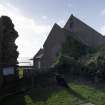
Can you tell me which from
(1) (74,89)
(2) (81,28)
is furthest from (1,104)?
(2) (81,28)

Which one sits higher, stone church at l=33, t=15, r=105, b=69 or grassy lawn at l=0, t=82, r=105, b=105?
stone church at l=33, t=15, r=105, b=69

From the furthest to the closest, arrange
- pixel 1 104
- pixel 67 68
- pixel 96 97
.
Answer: pixel 67 68, pixel 1 104, pixel 96 97

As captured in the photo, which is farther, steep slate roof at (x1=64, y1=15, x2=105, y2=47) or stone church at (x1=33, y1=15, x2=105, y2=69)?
steep slate roof at (x1=64, y1=15, x2=105, y2=47)

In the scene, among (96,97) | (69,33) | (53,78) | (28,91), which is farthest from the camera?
(69,33)

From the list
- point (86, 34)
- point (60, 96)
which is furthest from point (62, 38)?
point (60, 96)

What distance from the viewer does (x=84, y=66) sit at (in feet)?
65.2

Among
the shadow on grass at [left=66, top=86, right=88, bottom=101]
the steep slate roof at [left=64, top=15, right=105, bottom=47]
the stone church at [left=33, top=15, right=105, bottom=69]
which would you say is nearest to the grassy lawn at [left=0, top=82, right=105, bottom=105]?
the shadow on grass at [left=66, top=86, right=88, bottom=101]

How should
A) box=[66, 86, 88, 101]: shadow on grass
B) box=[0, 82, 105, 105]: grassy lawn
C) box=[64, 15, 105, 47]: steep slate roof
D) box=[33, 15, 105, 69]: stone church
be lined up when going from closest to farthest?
box=[0, 82, 105, 105]: grassy lawn → box=[66, 86, 88, 101]: shadow on grass → box=[33, 15, 105, 69]: stone church → box=[64, 15, 105, 47]: steep slate roof

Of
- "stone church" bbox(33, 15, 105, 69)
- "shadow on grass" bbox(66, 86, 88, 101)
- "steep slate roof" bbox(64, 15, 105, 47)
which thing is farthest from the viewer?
"steep slate roof" bbox(64, 15, 105, 47)

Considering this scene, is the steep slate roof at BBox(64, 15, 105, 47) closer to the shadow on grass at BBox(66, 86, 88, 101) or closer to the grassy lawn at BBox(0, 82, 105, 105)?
the grassy lawn at BBox(0, 82, 105, 105)

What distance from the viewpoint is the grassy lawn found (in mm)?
13180

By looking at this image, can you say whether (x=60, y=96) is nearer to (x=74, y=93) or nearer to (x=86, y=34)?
(x=74, y=93)

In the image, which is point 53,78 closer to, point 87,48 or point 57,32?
point 87,48

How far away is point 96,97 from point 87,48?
15683 millimetres
